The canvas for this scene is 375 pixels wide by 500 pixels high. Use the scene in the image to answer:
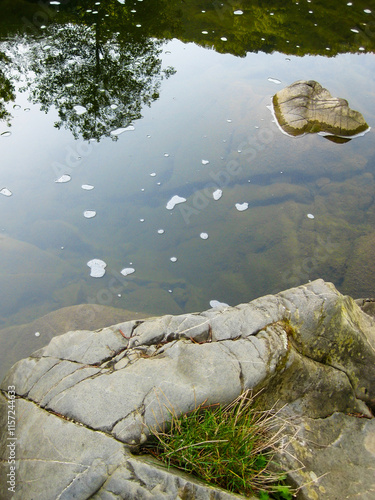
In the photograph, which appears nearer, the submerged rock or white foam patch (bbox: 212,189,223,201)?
white foam patch (bbox: 212,189,223,201)

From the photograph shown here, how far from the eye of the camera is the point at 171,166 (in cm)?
614

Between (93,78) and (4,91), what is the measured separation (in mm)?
1721

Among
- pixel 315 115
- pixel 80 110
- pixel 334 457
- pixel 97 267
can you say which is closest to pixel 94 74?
pixel 80 110

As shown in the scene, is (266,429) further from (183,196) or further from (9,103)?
(9,103)

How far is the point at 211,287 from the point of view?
4.73m

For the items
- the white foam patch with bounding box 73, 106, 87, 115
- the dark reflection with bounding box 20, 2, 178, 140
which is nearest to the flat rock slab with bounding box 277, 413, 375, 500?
the dark reflection with bounding box 20, 2, 178, 140

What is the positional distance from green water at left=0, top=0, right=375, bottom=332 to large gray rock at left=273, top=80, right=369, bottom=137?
0.27m

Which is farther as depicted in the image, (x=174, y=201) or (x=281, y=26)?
(x=281, y=26)

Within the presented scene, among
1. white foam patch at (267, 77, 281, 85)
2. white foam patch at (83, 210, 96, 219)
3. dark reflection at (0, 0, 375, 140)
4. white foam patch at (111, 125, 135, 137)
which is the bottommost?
white foam patch at (83, 210, 96, 219)

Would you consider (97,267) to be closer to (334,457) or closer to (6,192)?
(6,192)

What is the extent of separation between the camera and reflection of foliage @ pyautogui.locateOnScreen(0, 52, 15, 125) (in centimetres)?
731

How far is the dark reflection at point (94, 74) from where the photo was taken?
7.18m

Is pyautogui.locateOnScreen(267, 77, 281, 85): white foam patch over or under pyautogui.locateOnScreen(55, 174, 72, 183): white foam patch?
over

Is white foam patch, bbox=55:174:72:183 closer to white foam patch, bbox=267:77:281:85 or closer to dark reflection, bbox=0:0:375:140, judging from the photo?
dark reflection, bbox=0:0:375:140
